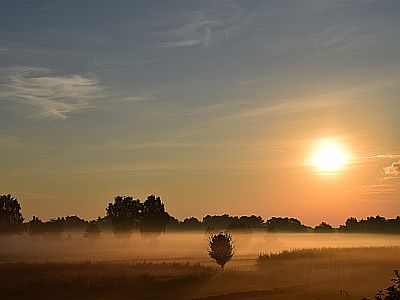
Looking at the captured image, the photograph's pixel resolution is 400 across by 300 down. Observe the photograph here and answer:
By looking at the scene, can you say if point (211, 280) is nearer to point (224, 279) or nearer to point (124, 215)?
point (224, 279)

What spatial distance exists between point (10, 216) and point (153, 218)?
139ft

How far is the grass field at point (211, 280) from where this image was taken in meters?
47.6

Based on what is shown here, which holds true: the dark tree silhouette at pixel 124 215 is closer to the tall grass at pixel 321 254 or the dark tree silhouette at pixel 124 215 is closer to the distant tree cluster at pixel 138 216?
the distant tree cluster at pixel 138 216

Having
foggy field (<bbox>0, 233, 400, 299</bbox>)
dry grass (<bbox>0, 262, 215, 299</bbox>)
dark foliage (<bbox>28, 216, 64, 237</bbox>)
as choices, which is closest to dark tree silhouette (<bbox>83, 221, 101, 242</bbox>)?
dark foliage (<bbox>28, 216, 64, 237</bbox>)

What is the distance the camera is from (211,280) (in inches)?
2366

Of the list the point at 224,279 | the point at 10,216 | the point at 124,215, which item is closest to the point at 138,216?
the point at 124,215

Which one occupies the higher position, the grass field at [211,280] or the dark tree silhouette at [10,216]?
the dark tree silhouette at [10,216]

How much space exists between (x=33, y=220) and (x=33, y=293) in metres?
125

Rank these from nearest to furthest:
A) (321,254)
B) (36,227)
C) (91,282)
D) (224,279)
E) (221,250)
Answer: (91,282), (224,279), (221,250), (321,254), (36,227)

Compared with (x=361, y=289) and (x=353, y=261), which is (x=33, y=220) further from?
(x=361, y=289)

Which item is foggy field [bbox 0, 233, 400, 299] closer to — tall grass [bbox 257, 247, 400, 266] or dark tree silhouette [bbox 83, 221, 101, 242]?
tall grass [bbox 257, 247, 400, 266]

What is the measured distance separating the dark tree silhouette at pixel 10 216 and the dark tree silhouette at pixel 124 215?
26890 mm

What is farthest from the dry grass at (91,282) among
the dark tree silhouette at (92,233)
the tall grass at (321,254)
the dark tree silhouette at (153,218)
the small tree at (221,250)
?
the dark tree silhouette at (92,233)

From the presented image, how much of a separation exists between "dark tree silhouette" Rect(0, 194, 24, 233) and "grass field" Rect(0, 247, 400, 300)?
87415mm
